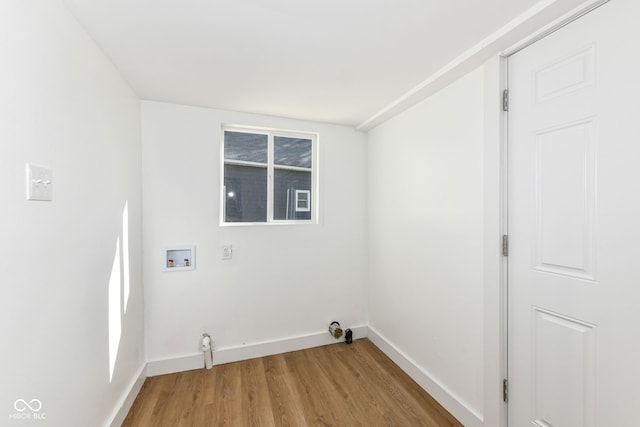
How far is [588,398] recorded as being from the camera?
45.0 inches

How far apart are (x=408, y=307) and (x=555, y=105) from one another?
1713 mm

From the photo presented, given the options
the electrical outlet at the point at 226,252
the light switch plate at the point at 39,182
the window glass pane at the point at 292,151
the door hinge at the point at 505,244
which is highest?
the window glass pane at the point at 292,151

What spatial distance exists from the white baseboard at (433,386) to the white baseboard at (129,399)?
2082mm

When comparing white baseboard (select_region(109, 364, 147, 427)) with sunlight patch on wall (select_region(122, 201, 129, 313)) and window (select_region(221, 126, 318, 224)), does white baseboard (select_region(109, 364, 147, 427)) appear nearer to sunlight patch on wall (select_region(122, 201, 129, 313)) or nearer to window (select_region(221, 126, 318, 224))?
sunlight patch on wall (select_region(122, 201, 129, 313))

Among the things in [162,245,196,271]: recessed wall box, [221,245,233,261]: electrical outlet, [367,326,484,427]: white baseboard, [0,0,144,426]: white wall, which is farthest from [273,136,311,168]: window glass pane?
[367,326,484,427]: white baseboard

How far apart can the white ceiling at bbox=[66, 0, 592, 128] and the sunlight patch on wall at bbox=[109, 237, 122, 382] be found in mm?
1202

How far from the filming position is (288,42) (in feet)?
4.81

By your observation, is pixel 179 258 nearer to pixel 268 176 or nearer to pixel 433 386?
pixel 268 176

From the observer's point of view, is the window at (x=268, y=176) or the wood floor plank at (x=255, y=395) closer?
the wood floor plank at (x=255, y=395)

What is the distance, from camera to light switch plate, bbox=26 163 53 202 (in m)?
0.96

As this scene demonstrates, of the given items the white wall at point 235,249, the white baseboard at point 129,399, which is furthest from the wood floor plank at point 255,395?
the white baseboard at point 129,399

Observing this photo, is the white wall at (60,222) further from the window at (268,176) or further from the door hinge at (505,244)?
the door hinge at (505,244)

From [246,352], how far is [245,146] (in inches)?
77.2

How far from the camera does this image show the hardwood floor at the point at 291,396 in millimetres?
1746
